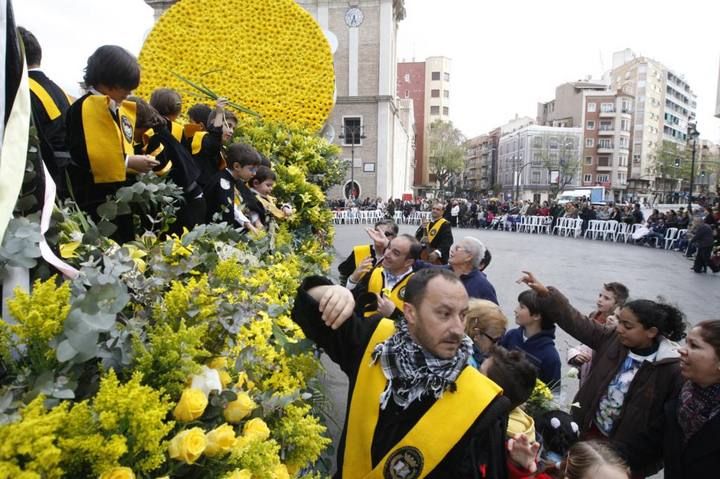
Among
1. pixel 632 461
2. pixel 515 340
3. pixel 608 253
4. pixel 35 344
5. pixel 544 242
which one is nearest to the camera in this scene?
pixel 35 344

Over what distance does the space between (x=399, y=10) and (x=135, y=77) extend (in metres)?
42.5

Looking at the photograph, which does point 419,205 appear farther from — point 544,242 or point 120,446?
point 120,446

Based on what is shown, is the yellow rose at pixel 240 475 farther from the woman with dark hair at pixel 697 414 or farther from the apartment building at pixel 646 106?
the apartment building at pixel 646 106

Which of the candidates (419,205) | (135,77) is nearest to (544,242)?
(419,205)

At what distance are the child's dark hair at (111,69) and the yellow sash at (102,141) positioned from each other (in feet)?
0.28

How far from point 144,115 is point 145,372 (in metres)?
2.24

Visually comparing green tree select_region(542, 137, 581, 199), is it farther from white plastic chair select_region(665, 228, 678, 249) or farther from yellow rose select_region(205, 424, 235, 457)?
yellow rose select_region(205, 424, 235, 457)

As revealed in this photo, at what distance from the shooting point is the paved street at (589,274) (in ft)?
32.4

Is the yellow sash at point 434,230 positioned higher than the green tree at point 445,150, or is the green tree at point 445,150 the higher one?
the green tree at point 445,150

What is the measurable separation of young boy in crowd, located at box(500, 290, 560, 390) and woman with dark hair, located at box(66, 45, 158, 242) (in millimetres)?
2767

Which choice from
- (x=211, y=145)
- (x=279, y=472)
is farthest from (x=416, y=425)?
(x=211, y=145)

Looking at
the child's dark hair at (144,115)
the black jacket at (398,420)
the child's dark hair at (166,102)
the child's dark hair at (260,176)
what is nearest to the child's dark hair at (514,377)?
the black jacket at (398,420)

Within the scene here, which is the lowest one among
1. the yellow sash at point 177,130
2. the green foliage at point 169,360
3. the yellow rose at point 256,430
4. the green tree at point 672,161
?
the yellow rose at point 256,430

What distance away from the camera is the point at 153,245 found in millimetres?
2064
